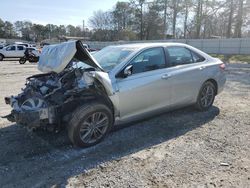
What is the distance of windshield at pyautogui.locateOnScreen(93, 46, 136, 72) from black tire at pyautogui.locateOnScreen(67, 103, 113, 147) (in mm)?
735

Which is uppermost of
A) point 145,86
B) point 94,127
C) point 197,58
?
point 197,58

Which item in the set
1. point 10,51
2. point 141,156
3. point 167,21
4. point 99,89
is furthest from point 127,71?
point 167,21

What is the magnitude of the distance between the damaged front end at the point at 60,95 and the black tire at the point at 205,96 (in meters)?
2.45

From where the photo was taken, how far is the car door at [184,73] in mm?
5289

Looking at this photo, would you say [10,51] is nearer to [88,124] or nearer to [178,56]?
[178,56]

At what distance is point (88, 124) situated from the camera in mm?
4277

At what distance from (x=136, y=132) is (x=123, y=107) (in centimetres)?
65

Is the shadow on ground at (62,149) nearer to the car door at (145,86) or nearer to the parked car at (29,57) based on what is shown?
the car door at (145,86)

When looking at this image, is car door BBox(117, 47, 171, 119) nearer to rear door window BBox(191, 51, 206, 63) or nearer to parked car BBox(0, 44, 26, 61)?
rear door window BBox(191, 51, 206, 63)

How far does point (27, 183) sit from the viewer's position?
3.35 m

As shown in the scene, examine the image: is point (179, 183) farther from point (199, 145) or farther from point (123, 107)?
point (123, 107)

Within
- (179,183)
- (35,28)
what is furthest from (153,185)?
(35,28)

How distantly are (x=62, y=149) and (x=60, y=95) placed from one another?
84 centimetres

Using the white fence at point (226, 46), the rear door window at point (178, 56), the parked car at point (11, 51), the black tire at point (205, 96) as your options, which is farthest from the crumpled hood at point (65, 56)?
the white fence at point (226, 46)
